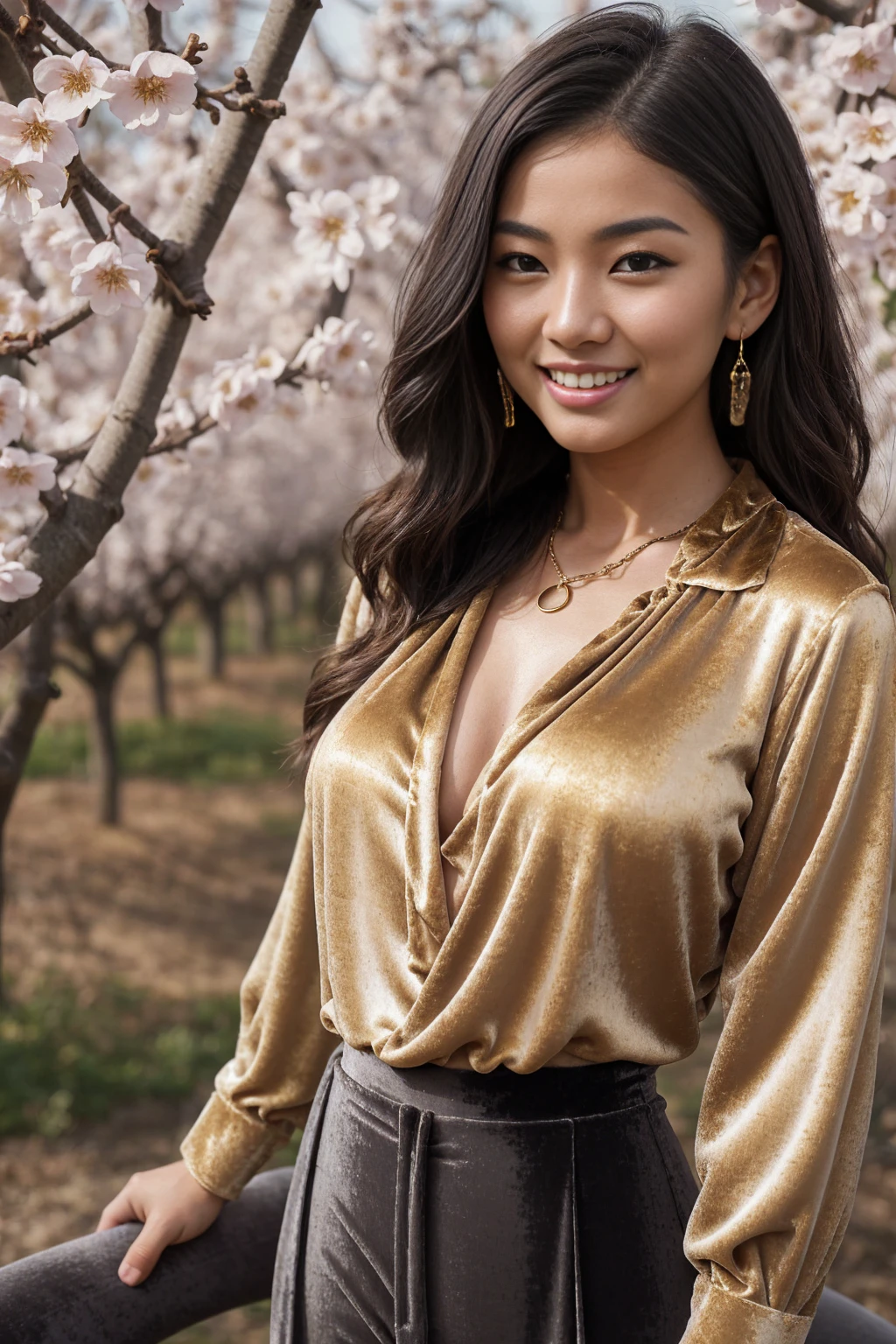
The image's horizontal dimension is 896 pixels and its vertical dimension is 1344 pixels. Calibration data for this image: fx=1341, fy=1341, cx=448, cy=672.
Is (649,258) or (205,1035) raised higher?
(649,258)

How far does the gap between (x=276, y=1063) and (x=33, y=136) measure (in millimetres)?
1230

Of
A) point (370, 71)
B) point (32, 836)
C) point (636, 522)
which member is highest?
point (370, 71)

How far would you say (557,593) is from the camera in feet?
5.66

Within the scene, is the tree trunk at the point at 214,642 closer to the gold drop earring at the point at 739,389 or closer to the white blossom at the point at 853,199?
the white blossom at the point at 853,199

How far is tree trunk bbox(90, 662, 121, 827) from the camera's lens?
895 cm

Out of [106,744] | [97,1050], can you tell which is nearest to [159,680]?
[106,744]

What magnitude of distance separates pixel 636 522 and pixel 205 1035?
5092mm

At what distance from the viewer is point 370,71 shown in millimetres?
5609

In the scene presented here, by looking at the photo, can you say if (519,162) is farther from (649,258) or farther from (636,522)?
(636,522)

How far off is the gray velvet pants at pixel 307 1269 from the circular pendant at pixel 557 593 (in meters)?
0.61

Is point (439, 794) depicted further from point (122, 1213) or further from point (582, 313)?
point (122, 1213)

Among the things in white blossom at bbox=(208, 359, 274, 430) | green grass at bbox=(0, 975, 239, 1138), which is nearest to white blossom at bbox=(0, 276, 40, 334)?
white blossom at bbox=(208, 359, 274, 430)

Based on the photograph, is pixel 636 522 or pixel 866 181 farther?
pixel 866 181

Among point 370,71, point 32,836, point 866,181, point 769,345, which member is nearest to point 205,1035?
point 32,836
